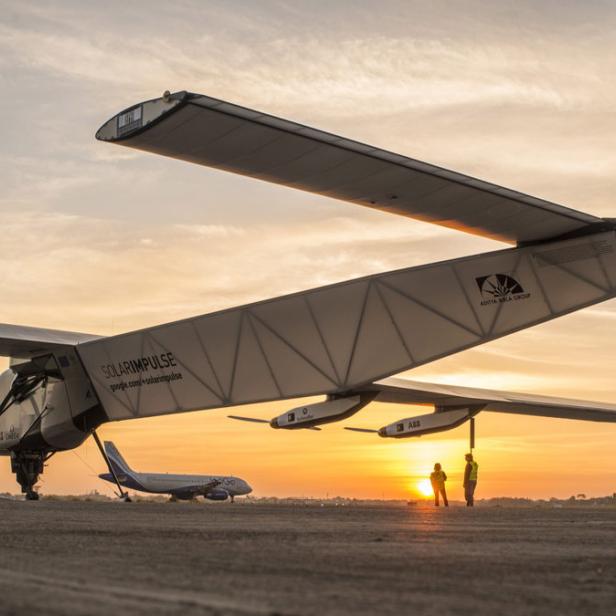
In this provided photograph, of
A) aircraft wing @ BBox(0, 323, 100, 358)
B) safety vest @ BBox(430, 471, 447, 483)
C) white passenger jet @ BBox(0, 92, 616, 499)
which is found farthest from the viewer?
safety vest @ BBox(430, 471, 447, 483)

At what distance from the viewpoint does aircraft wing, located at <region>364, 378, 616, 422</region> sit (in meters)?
37.5

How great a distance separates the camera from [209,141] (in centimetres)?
1517

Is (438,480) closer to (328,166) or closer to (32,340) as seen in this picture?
(32,340)

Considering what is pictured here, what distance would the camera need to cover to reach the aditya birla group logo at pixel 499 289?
23.5 m

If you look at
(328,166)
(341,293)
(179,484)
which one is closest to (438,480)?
(341,293)

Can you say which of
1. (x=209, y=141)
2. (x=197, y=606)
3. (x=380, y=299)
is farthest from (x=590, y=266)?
(x=197, y=606)

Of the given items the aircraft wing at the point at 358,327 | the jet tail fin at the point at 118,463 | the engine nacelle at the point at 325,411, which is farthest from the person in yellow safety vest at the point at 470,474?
the jet tail fin at the point at 118,463

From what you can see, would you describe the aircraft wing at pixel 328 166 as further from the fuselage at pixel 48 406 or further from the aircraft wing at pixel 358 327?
the fuselage at pixel 48 406

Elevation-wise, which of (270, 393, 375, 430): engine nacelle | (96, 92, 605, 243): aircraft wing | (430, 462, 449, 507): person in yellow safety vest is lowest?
(430, 462, 449, 507): person in yellow safety vest

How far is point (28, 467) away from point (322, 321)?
16.2 meters

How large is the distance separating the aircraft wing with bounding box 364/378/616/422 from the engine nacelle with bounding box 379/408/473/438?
0.67 metres

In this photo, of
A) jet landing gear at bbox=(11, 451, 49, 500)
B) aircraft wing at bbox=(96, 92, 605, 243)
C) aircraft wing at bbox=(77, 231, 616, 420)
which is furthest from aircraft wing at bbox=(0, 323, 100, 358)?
aircraft wing at bbox=(96, 92, 605, 243)

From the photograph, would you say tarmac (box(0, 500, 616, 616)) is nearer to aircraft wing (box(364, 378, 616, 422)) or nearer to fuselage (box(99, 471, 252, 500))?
aircraft wing (box(364, 378, 616, 422))

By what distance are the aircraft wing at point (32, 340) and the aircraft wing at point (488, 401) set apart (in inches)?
434
